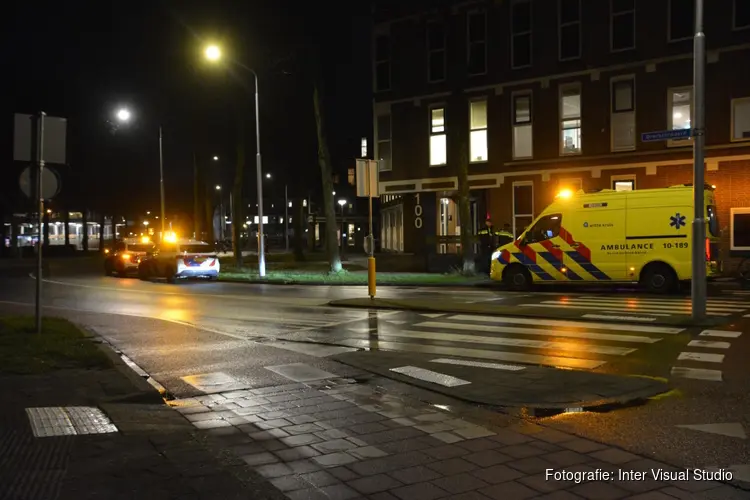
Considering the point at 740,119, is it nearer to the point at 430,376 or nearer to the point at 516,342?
→ the point at 516,342

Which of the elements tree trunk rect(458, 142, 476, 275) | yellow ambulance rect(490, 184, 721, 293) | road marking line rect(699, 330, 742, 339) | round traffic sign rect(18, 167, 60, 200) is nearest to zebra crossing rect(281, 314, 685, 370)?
road marking line rect(699, 330, 742, 339)

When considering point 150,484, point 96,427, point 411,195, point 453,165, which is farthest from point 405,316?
point 411,195

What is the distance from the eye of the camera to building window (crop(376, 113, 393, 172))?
33341mm

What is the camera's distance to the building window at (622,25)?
86.6 ft

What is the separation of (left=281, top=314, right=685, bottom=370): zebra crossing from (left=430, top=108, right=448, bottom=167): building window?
1845 centimetres

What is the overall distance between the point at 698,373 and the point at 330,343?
5616 mm

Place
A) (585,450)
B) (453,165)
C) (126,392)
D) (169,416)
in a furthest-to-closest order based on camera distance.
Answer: (453,165) → (126,392) → (169,416) → (585,450)

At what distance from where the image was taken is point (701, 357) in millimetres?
9352

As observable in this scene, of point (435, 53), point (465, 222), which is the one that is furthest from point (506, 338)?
point (435, 53)

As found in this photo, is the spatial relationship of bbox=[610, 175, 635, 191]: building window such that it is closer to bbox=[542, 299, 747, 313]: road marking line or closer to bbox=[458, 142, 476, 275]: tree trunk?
bbox=[458, 142, 476, 275]: tree trunk

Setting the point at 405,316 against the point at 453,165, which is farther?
the point at 453,165

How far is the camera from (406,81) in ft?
106

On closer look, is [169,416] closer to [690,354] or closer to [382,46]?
[690,354]

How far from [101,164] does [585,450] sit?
Result: 1923 inches
